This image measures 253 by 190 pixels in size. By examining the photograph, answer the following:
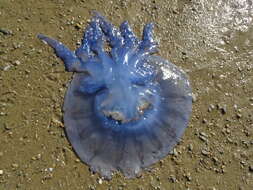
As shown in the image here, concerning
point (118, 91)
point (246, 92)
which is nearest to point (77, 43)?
point (118, 91)

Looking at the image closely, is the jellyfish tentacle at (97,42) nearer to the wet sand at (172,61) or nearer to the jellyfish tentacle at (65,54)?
the wet sand at (172,61)

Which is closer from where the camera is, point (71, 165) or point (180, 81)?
point (71, 165)

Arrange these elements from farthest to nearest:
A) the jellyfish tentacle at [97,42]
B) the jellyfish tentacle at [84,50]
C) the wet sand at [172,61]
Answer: the jellyfish tentacle at [84,50] < the jellyfish tentacle at [97,42] < the wet sand at [172,61]

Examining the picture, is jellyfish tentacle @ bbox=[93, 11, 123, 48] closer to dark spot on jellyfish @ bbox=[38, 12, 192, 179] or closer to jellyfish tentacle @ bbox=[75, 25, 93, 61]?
dark spot on jellyfish @ bbox=[38, 12, 192, 179]

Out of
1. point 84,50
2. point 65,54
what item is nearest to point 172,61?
point 84,50

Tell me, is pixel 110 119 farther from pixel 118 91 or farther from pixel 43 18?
pixel 43 18

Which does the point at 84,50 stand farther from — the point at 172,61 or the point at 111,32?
the point at 172,61

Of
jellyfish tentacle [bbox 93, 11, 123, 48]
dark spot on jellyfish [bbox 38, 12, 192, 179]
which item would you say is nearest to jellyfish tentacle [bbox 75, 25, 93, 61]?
dark spot on jellyfish [bbox 38, 12, 192, 179]

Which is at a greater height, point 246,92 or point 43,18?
point 43,18

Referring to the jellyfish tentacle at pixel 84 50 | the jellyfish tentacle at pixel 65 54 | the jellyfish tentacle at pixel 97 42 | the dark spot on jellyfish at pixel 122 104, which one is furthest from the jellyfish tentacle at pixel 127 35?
the jellyfish tentacle at pixel 65 54
